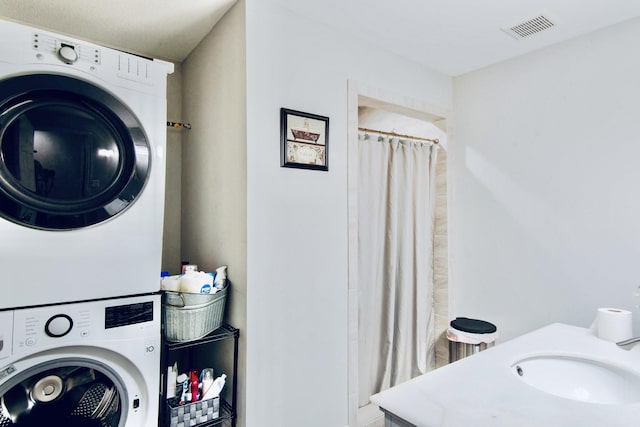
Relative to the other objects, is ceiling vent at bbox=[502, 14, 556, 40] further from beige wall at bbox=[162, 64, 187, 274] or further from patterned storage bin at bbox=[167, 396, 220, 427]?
patterned storage bin at bbox=[167, 396, 220, 427]

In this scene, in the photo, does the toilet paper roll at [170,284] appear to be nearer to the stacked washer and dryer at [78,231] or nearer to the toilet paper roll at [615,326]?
the stacked washer and dryer at [78,231]

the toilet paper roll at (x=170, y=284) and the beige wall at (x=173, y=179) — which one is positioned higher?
the beige wall at (x=173, y=179)

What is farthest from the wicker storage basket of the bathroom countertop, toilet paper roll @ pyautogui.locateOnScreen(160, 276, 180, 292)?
the bathroom countertop

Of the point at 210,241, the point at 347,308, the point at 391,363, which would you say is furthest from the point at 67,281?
the point at 391,363

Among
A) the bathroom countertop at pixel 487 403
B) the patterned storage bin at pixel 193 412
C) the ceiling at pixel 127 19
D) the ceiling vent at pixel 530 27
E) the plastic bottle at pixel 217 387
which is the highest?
the ceiling vent at pixel 530 27

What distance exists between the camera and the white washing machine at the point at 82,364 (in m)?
1.25

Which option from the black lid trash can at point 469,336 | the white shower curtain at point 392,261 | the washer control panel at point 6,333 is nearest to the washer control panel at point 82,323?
the washer control panel at point 6,333

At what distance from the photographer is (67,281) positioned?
1.34 m

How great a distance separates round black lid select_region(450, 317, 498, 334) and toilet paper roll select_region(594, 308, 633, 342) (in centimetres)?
70

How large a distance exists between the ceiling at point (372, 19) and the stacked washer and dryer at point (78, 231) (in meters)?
0.62

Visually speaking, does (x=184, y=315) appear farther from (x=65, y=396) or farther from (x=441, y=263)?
(x=441, y=263)

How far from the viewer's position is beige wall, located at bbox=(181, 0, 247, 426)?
179cm

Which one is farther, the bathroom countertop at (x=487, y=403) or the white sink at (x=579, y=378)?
the white sink at (x=579, y=378)

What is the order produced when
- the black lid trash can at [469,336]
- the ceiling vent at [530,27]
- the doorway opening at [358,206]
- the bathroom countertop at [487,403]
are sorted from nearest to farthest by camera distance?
the bathroom countertop at [487,403], the ceiling vent at [530,27], the doorway opening at [358,206], the black lid trash can at [469,336]
